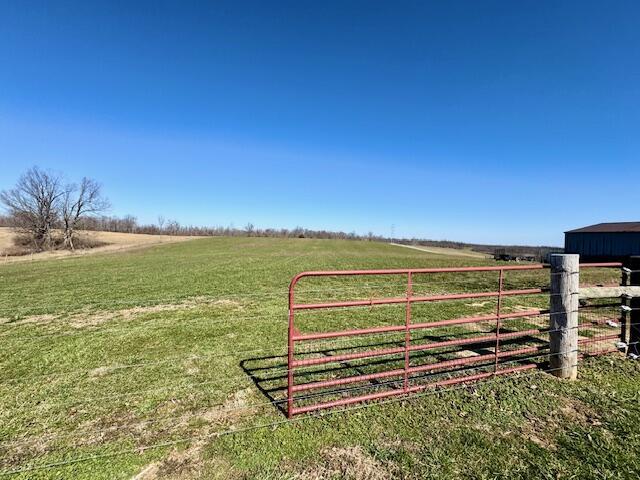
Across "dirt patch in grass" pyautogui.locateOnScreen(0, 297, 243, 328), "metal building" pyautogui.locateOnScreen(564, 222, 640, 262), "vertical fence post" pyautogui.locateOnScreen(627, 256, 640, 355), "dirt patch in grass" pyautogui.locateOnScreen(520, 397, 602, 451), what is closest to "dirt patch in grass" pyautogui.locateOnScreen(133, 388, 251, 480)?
"dirt patch in grass" pyautogui.locateOnScreen(520, 397, 602, 451)

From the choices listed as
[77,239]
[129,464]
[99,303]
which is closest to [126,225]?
[77,239]

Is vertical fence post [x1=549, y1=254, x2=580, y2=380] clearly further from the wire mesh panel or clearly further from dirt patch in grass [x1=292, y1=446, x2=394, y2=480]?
dirt patch in grass [x1=292, y1=446, x2=394, y2=480]

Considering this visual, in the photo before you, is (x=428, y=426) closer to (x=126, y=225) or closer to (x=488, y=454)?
(x=488, y=454)

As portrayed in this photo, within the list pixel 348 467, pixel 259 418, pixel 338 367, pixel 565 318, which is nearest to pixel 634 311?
pixel 565 318

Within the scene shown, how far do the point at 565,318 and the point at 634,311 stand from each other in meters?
1.68

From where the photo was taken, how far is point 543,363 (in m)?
5.04

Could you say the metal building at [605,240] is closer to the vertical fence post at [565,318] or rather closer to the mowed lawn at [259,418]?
the vertical fence post at [565,318]

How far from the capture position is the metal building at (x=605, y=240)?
1337 inches

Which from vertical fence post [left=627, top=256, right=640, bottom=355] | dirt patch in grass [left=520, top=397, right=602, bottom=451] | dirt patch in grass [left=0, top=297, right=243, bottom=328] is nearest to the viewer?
dirt patch in grass [left=520, top=397, right=602, bottom=451]

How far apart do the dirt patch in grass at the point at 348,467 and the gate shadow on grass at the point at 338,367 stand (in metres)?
0.92

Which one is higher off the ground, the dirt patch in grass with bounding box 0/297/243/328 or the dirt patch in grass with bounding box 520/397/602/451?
the dirt patch in grass with bounding box 520/397/602/451

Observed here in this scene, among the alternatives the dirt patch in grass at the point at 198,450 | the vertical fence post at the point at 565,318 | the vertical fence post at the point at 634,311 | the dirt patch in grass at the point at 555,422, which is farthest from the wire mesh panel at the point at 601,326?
the dirt patch in grass at the point at 198,450

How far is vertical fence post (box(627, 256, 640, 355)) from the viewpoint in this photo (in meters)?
5.23

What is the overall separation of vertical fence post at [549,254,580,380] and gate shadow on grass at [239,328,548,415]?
446 mm
